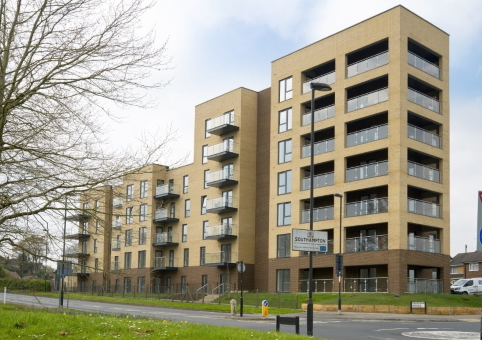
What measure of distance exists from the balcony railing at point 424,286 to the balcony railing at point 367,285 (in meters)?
1.61

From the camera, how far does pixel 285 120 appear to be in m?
53.0

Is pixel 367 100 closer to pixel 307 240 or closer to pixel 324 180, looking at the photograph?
pixel 324 180

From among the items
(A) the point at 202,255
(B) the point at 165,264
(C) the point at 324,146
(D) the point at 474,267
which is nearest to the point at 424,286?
(C) the point at 324,146

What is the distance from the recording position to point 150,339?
12.1 meters

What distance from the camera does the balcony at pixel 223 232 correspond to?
2226 inches

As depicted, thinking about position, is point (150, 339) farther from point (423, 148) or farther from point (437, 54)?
point (437, 54)

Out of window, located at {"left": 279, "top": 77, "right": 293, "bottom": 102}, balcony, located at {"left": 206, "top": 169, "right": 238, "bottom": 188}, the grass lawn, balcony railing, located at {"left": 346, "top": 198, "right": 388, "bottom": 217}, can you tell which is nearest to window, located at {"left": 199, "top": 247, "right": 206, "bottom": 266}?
balcony, located at {"left": 206, "top": 169, "right": 238, "bottom": 188}

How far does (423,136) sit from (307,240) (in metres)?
28.9

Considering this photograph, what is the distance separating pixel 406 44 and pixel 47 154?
34825 mm

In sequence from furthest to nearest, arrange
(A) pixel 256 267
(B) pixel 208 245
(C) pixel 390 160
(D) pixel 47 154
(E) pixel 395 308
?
(B) pixel 208 245
(A) pixel 256 267
(C) pixel 390 160
(E) pixel 395 308
(D) pixel 47 154

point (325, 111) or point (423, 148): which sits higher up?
point (325, 111)

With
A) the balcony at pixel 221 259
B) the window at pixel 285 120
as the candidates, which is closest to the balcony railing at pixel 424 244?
the window at pixel 285 120

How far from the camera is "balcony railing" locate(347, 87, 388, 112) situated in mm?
44344

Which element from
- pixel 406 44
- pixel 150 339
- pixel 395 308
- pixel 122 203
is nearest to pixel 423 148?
pixel 406 44
